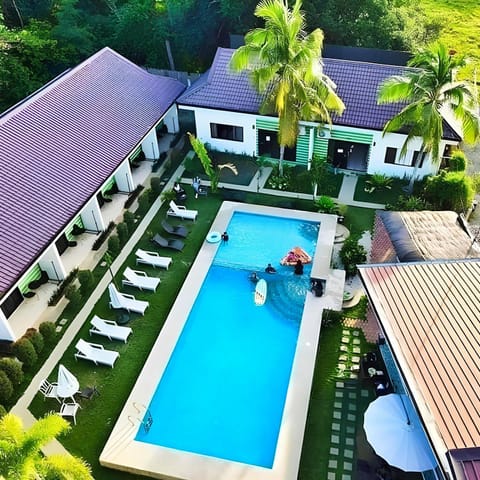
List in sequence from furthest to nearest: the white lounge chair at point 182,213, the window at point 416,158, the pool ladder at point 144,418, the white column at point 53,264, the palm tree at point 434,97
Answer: the window at point 416,158, the white lounge chair at point 182,213, the palm tree at point 434,97, the white column at point 53,264, the pool ladder at point 144,418

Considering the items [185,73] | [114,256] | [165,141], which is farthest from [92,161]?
[185,73]

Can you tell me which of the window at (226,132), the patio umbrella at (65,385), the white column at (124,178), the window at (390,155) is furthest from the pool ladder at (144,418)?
the window at (390,155)

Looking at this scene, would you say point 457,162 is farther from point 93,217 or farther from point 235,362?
point 93,217

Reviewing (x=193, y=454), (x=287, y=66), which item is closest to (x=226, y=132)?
(x=287, y=66)

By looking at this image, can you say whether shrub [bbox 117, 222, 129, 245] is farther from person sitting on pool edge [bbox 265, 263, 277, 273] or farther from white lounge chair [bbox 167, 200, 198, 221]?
person sitting on pool edge [bbox 265, 263, 277, 273]

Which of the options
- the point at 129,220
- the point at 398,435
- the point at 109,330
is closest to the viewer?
the point at 398,435

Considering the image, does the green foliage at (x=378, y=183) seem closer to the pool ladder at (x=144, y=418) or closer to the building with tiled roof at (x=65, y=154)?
the building with tiled roof at (x=65, y=154)
